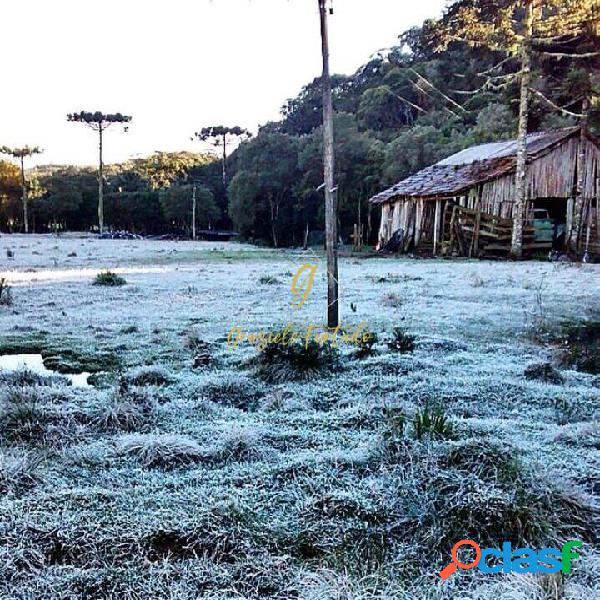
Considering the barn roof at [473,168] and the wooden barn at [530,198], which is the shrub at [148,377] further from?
the barn roof at [473,168]

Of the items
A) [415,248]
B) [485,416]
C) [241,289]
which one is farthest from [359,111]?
[485,416]

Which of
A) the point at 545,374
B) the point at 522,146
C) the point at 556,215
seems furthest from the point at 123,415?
the point at 556,215

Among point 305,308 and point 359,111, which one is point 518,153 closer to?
point 305,308

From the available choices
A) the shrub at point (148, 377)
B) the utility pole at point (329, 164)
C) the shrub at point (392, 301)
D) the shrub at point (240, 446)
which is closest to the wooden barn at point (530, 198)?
the shrub at point (392, 301)

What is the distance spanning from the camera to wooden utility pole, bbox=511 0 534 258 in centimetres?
1689

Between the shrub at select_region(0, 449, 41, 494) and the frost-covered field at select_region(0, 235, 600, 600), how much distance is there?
0.01m

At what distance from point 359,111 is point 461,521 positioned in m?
46.8

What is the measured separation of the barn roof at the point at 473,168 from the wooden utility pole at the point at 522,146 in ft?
3.11

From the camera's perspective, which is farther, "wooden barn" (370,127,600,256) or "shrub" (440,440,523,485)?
"wooden barn" (370,127,600,256)

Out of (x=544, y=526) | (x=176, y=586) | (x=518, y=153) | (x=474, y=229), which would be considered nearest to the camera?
(x=176, y=586)

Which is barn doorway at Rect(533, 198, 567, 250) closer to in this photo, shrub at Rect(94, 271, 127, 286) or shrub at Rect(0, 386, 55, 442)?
shrub at Rect(94, 271, 127, 286)

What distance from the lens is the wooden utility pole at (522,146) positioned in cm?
1689

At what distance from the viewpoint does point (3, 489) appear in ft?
8.56

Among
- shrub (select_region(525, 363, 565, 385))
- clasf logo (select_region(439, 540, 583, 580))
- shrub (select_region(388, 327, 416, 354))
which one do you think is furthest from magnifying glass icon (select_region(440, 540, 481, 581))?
shrub (select_region(388, 327, 416, 354))
